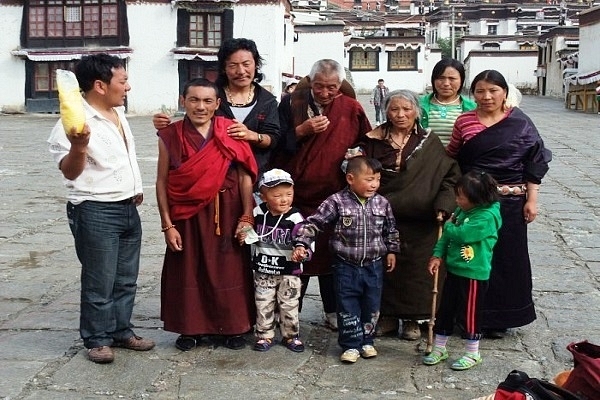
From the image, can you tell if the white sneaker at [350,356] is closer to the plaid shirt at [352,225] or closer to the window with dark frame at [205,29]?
the plaid shirt at [352,225]

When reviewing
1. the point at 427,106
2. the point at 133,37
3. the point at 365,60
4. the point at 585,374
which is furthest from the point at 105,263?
the point at 365,60

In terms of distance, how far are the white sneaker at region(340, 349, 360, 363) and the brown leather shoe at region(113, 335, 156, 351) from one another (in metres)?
1.07

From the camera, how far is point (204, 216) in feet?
13.7

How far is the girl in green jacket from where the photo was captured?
12.9 ft

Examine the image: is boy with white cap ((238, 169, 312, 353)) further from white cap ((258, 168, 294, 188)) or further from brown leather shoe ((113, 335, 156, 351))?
brown leather shoe ((113, 335, 156, 351))

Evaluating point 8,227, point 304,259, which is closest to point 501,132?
point 304,259

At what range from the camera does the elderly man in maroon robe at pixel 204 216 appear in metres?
4.12

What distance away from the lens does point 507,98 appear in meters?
4.39

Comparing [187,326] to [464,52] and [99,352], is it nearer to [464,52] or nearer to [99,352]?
[99,352]

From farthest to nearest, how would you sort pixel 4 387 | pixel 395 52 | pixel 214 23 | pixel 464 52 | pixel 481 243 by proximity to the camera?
pixel 464 52, pixel 395 52, pixel 214 23, pixel 481 243, pixel 4 387

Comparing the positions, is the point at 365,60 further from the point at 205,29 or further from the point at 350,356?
the point at 350,356

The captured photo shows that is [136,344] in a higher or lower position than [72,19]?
lower

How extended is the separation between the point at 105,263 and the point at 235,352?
0.86 meters

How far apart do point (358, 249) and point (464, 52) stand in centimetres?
5104
